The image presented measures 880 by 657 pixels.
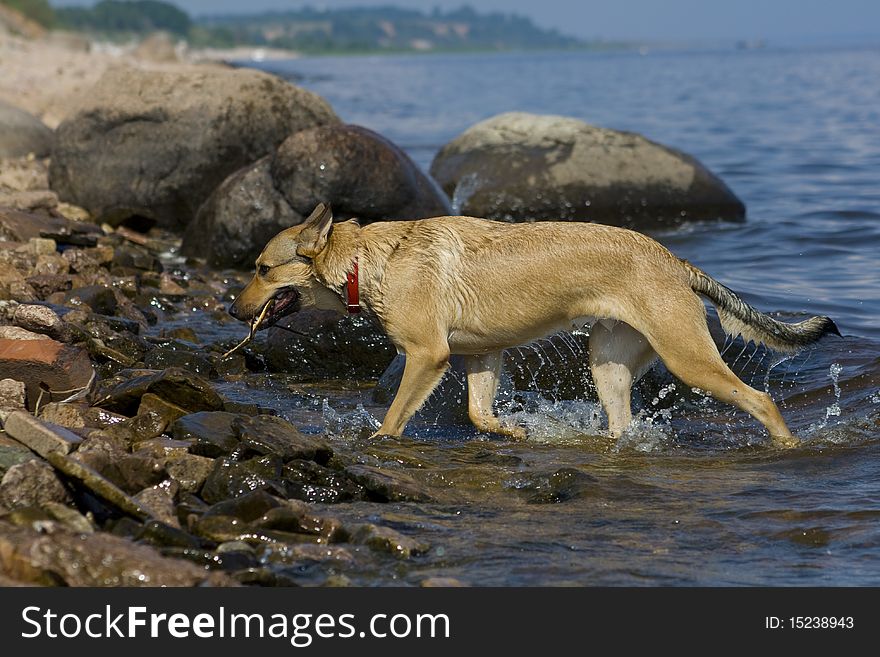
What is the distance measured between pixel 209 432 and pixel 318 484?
33.7 inches

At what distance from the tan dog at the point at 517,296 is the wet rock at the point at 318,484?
4.95 ft

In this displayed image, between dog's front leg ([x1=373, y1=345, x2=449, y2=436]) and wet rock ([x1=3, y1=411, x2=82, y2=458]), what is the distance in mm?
2591

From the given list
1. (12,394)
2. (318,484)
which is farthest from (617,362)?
(12,394)

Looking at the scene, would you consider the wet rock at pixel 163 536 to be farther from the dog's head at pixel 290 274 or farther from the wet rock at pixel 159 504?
the dog's head at pixel 290 274

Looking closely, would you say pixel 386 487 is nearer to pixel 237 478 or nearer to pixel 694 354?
pixel 237 478

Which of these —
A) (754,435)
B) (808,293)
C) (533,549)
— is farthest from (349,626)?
(808,293)

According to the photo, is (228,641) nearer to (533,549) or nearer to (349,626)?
(349,626)

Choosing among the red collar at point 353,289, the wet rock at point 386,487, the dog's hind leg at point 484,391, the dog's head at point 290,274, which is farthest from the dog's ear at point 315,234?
the wet rock at point 386,487

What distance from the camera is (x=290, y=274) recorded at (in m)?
9.03

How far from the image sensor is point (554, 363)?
10.7 m

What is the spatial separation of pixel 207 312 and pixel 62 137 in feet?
22.7

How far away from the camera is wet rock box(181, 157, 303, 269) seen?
592 inches

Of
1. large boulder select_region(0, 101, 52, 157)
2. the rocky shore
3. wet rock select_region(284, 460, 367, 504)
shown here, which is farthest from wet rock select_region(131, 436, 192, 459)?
large boulder select_region(0, 101, 52, 157)

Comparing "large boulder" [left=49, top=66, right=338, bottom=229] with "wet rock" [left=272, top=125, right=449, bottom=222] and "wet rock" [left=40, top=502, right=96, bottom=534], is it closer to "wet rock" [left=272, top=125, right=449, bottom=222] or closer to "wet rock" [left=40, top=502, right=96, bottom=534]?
"wet rock" [left=272, top=125, right=449, bottom=222]
